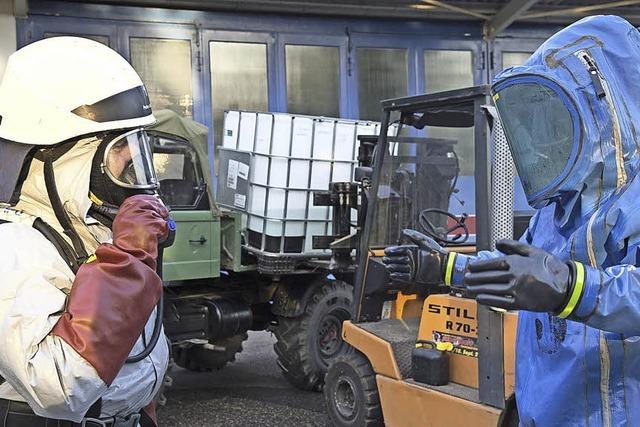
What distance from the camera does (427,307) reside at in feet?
13.9

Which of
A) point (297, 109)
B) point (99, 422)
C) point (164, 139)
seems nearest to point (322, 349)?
point (164, 139)

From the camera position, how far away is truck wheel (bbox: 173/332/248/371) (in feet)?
21.8

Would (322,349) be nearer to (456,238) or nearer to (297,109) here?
(456,238)

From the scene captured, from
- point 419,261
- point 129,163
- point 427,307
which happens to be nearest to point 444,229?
point 427,307

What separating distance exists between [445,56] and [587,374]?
8.22 meters

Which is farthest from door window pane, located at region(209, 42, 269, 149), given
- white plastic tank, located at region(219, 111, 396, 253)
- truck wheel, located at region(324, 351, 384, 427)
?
truck wheel, located at region(324, 351, 384, 427)

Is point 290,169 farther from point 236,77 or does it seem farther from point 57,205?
point 57,205

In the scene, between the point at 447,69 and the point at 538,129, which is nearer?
the point at 538,129

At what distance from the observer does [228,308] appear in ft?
19.6

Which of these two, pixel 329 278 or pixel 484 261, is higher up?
pixel 484 261

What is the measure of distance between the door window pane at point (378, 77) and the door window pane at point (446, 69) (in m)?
0.35

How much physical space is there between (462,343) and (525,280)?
253 centimetres

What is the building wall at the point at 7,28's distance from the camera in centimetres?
791

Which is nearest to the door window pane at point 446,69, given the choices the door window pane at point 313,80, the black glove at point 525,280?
the door window pane at point 313,80
